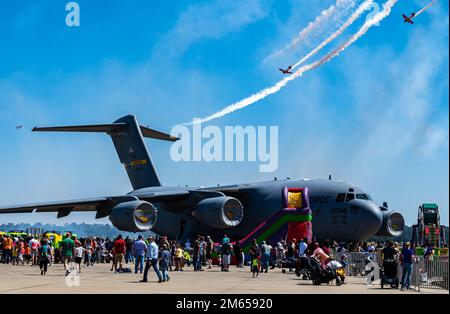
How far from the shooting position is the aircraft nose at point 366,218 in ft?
104

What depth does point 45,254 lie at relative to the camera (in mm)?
24656

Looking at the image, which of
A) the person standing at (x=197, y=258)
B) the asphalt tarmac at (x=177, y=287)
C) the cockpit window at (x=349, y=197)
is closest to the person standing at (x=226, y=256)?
the person standing at (x=197, y=258)

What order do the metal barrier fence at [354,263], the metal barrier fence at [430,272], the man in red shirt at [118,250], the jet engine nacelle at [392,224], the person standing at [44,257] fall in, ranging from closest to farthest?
1. the metal barrier fence at [430,272]
2. the person standing at [44,257]
3. the man in red shirt at [118,250]
4. the metal barrier fence at [354,263]
5. the jet engine nacelle at [392,224]

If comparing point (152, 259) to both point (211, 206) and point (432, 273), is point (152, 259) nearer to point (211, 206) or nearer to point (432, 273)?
point (432, 273)

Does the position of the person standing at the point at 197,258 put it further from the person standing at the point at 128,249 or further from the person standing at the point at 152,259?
the person standing at the point at 152,259

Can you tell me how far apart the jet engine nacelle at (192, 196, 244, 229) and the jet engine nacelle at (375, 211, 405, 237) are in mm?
7936

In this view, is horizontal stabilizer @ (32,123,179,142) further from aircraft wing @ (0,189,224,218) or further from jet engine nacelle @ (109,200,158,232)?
jet engine nacelle @ (109,200,158,232)

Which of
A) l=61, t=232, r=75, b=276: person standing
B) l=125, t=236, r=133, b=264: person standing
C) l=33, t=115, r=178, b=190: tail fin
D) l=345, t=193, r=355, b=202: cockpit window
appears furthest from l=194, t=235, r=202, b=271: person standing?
l=33, t=115, r=178, b=190: tail fin

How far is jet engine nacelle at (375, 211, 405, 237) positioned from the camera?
35.8 meters

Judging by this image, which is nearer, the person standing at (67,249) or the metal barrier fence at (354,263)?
the person standing at (67,249)

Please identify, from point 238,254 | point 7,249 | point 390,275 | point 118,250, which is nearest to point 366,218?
point 238,254

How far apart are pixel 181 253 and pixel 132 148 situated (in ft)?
50.1
